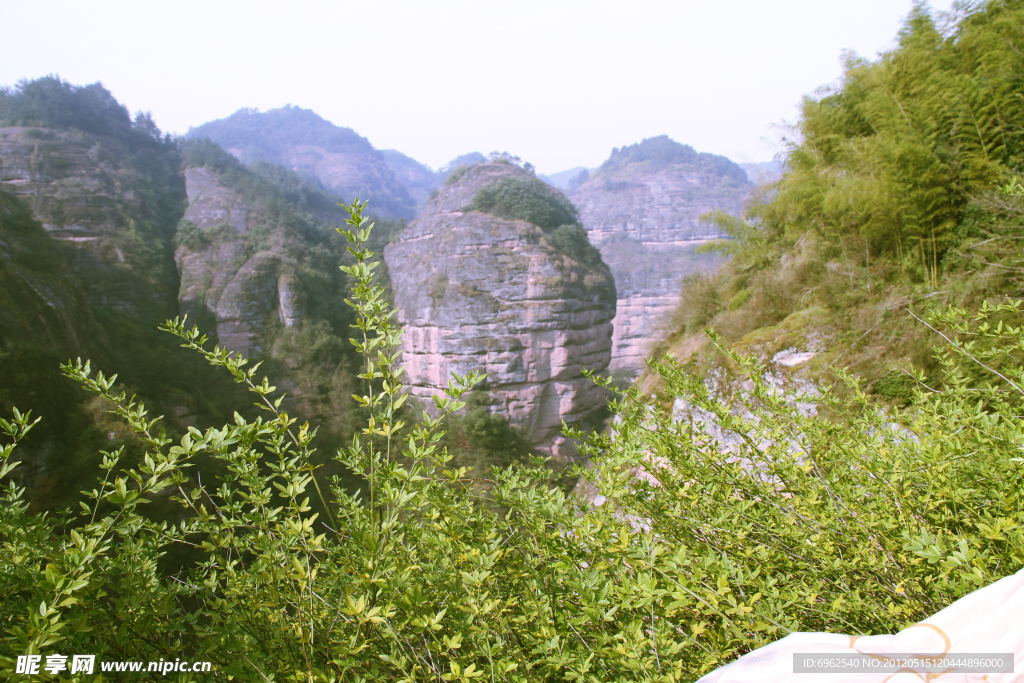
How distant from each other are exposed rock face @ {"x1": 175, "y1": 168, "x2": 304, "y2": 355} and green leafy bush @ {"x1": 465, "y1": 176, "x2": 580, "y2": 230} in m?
9.47

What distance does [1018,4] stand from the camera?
3.96 meters

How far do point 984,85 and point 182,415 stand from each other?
56.9 feet

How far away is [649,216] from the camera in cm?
4028

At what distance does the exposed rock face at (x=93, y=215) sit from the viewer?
1747 centimetres

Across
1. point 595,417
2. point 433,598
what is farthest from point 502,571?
point 595,417

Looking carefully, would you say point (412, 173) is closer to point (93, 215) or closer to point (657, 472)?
point (93, 215)

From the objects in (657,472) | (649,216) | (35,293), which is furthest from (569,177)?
(657,472)

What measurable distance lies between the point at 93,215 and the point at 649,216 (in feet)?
125

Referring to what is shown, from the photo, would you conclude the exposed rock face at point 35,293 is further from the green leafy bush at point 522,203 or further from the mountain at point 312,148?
the mountain at point 312,148

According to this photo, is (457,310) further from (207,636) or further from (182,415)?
(207,636)

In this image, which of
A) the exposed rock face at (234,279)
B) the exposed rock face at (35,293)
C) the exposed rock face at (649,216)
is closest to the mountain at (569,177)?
the exposed rock face at (649,216)

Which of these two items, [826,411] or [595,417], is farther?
[595,417]

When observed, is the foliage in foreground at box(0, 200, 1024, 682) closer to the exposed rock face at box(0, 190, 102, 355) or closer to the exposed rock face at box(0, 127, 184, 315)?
the exposed rock face at box(0, 190, 102, 355)

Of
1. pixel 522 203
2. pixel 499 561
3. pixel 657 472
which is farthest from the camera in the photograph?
pixel 522 203
